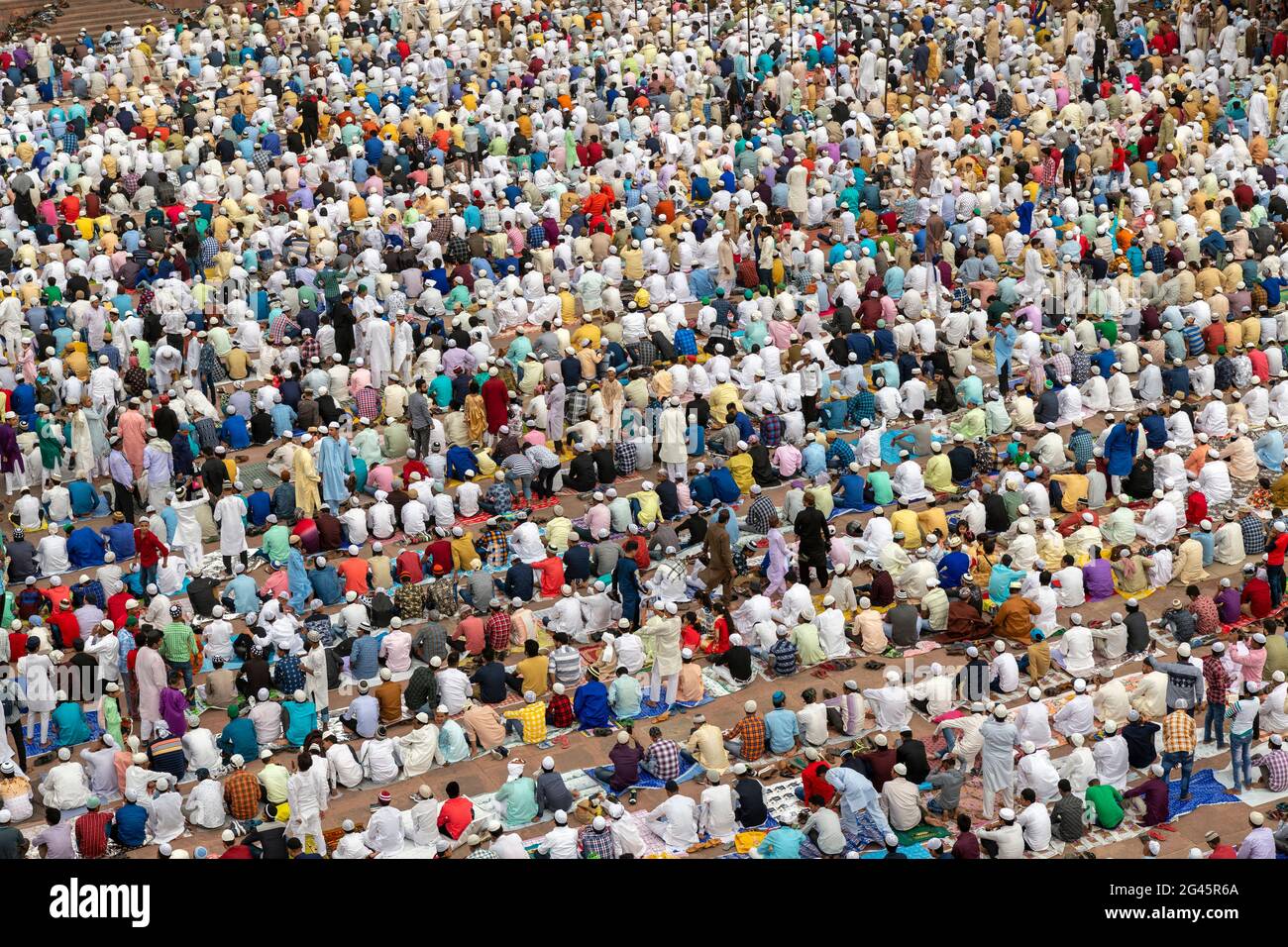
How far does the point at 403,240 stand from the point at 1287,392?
16845 mm

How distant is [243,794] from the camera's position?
21.0m

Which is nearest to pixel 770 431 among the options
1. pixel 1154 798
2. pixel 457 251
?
pixel 457 251

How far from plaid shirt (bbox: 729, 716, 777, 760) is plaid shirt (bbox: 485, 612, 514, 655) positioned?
3.76m

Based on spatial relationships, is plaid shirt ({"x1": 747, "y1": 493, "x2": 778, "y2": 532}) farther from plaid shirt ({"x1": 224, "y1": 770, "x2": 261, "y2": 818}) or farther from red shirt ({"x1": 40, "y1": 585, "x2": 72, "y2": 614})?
red shirt ({"x1": 40, "y1": 585, "x2": 72, "y2": 614})

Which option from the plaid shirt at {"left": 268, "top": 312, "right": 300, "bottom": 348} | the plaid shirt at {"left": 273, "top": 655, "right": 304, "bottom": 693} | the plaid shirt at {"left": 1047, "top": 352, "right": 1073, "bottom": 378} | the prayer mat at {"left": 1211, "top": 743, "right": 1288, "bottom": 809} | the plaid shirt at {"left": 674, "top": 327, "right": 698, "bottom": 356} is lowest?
the prayer mat at {"left": 1211, "top": 743, "right": 1288, "bottom": 809}

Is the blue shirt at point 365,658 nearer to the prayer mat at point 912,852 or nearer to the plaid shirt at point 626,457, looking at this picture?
the plaid shirt at point 626,457

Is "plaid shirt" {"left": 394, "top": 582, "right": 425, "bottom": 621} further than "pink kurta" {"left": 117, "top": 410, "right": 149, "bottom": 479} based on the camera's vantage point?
No

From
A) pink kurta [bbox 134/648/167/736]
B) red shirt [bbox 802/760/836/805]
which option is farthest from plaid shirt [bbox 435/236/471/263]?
red shirt [bbox 802/760/836/805]

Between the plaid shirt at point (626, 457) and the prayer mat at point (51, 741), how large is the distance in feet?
30.0

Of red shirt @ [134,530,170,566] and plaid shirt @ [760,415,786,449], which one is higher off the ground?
plaid shirt @ [760,415,786,449]

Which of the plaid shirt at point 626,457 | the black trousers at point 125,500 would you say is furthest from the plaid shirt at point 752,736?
the black trousers at point 125,500

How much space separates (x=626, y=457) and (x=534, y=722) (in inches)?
292

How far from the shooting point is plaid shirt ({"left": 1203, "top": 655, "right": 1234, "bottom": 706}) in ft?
71.4
